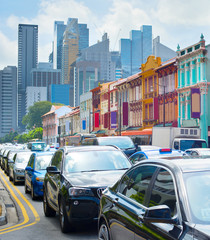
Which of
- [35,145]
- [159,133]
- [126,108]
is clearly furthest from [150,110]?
[159,133]

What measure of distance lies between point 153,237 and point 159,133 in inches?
1120

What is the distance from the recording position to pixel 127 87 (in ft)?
225

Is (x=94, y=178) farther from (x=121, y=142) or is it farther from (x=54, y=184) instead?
(x=121, y=142)

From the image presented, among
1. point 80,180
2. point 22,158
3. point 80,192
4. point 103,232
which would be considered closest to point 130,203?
point 103,232

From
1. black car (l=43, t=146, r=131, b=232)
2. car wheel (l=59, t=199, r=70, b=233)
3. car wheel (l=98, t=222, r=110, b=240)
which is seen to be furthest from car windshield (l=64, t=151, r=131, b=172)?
car wheel (l=98, t=222, r=110, b=240)

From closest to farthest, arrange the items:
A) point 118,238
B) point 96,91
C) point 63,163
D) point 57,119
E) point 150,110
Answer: point 118,238
point 63,163
point 150,110
point 96,91
point 57,119

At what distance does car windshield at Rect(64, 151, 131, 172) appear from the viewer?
9.31m

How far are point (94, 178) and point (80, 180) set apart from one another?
0.90 feet

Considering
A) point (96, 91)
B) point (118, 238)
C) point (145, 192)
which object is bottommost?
point (118, 238)

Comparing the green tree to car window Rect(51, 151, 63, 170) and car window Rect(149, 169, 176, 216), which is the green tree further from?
car window Rect(149, 169, 176, 216)

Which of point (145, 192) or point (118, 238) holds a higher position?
point (145, 192)

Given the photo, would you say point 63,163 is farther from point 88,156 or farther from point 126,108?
point 126,108

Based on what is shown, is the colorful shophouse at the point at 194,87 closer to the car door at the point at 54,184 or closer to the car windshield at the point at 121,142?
the car windshield at the point at 121,142

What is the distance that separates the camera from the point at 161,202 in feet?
14.7
